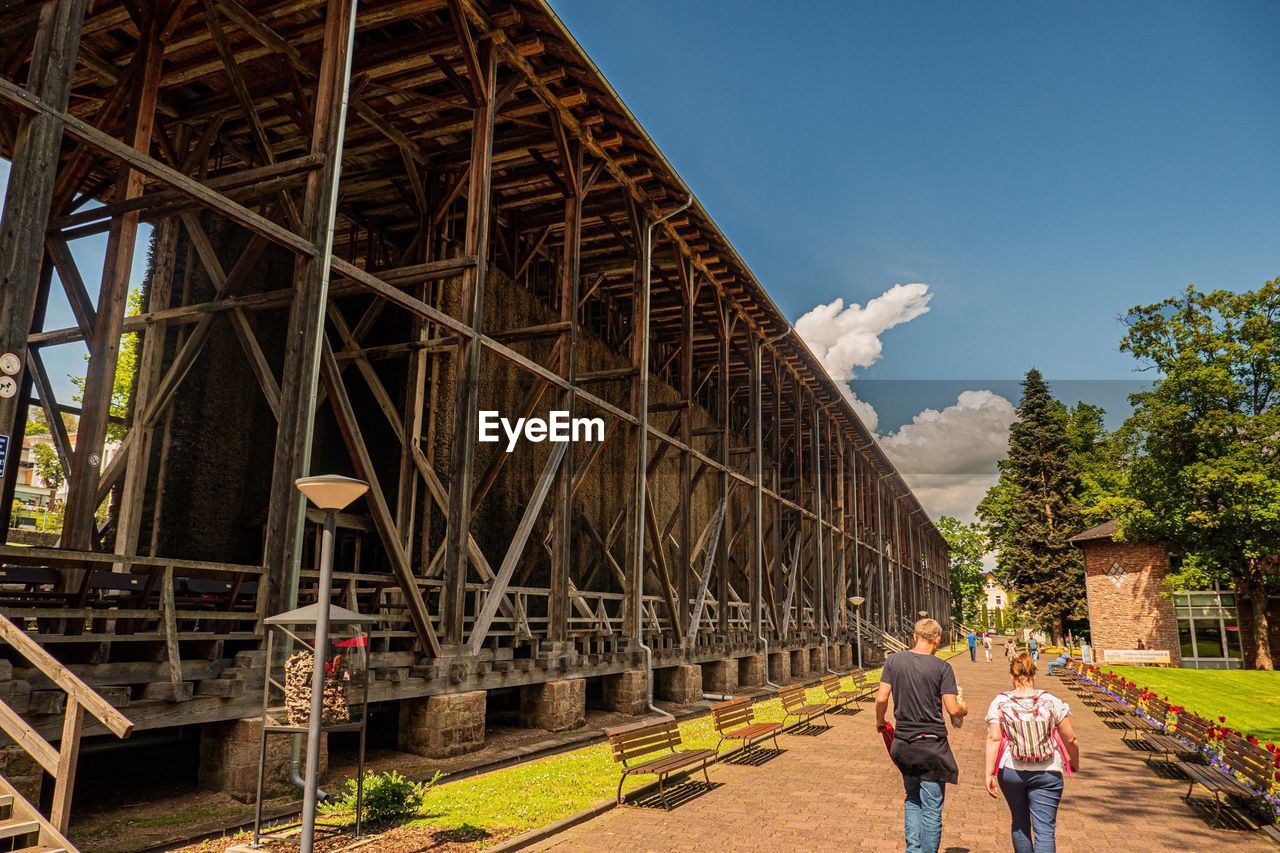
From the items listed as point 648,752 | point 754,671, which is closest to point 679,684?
point 754,671

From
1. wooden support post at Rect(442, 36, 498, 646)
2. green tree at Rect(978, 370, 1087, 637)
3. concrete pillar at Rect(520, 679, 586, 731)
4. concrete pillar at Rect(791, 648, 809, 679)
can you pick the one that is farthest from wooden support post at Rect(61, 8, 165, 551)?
green tree at Rect(978, 370, 1087, 637)

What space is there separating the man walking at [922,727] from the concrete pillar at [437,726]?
6.02 meters

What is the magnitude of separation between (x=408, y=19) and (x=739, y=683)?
55.6ft

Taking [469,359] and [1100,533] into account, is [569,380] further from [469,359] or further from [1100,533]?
[1100,533]

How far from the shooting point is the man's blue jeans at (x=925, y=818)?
17.5ft

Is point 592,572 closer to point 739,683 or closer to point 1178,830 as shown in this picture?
point 739,683

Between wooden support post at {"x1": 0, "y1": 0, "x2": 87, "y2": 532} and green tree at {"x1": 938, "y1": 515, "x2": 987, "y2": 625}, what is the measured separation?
276 feet

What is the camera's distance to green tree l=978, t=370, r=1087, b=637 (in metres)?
47.1

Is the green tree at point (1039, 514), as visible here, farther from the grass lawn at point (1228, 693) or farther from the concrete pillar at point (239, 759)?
the concrete pillar at point (239, 759)

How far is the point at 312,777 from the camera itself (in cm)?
569

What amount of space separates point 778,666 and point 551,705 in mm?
12554

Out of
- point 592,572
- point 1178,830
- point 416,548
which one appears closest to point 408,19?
point 416,548

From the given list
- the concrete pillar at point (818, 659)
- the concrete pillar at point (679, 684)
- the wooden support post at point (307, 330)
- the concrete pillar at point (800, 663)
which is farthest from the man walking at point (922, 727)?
the concrete pillar at point (818, 659)

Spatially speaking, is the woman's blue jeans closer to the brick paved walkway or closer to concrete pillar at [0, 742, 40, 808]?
the brick paved walkway
